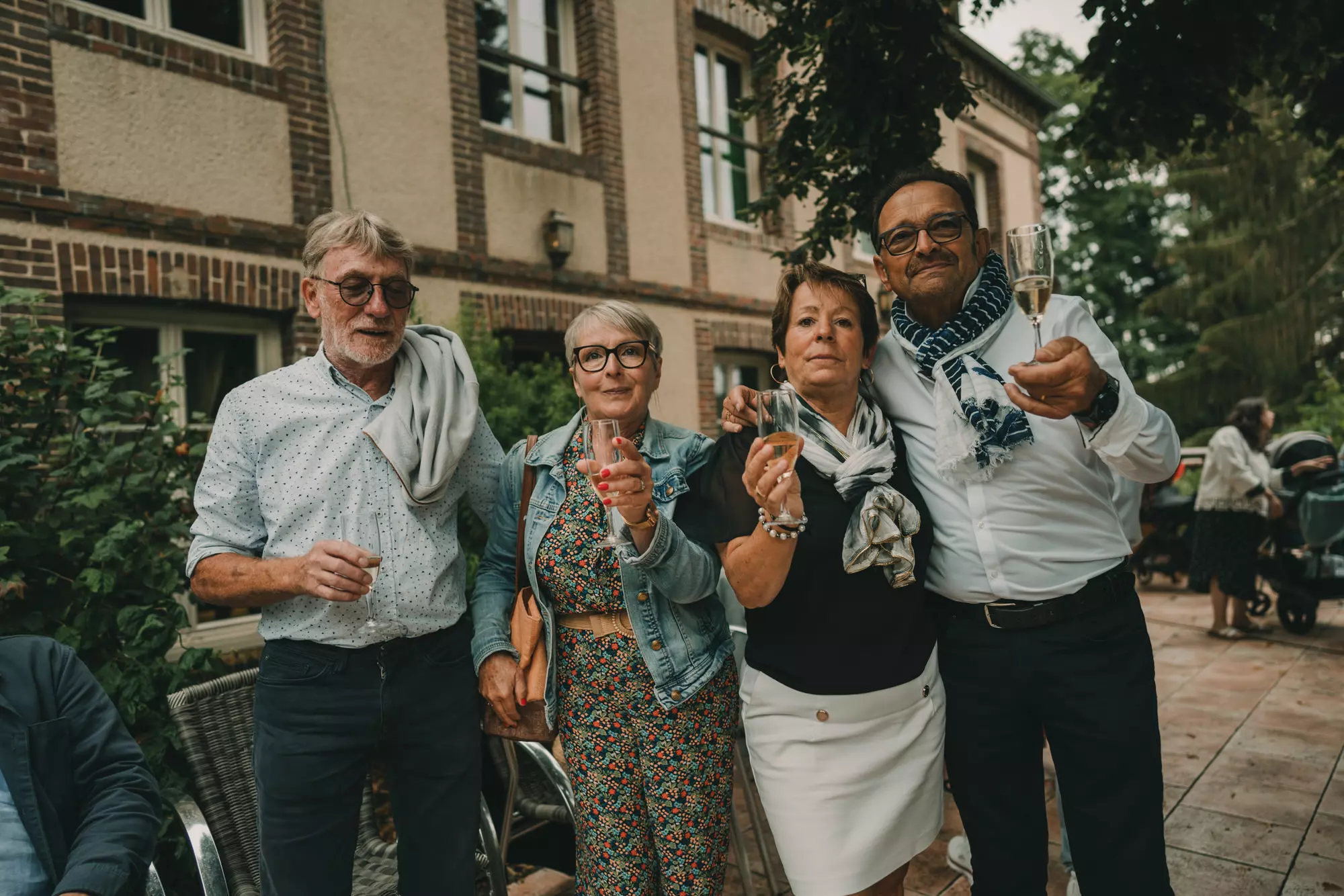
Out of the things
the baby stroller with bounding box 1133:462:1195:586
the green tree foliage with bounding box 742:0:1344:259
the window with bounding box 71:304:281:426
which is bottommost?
the baby stroller with bounding box 1133:462:1195:586

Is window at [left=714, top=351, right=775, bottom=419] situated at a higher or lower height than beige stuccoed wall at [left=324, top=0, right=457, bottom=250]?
lower

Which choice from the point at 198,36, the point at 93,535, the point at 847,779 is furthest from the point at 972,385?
the point at 198,36

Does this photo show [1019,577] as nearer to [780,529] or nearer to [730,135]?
[780,529]

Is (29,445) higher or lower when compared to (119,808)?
higher

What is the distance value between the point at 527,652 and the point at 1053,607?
1.26 m

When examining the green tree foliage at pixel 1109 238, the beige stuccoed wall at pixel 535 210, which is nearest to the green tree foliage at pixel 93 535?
the beige stuccoed wall at pixel 535 210

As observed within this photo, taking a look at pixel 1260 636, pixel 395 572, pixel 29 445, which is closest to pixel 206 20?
pixel 29 445

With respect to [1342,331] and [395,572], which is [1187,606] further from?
[1342,331]

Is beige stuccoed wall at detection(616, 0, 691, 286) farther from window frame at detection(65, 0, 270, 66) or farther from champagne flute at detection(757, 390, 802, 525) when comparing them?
champagne flute at detection(757, 390, 802, 525)

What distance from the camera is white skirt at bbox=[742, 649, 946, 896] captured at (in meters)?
1.92

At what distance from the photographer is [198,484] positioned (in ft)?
6.60

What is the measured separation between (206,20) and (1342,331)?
2202 cm

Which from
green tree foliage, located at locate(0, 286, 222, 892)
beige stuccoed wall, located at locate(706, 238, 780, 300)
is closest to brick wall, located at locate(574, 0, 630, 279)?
beige stuccoed wall, located at locate(706, 238, 780, 300)

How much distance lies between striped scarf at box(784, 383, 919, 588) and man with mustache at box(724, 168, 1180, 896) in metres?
0.13
